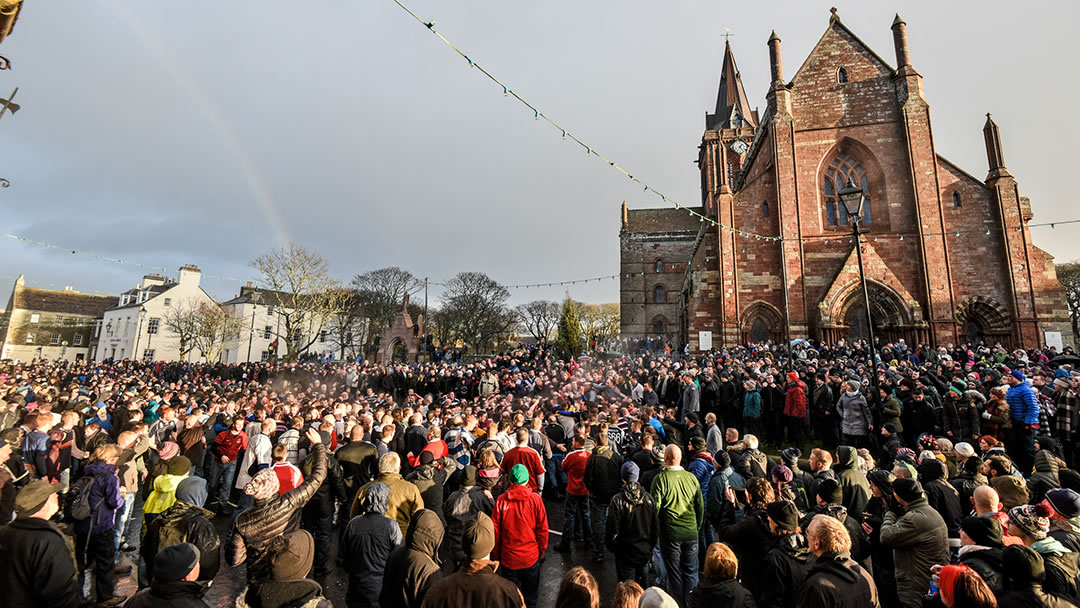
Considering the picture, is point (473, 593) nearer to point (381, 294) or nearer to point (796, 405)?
point (796, 405)

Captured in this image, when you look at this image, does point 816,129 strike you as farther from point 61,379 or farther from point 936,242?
point 61,379

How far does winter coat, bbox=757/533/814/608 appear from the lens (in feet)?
13.0

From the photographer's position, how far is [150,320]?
50.6 meters

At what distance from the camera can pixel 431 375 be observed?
21297mm

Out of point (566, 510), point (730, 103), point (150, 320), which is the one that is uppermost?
point (730, 103)

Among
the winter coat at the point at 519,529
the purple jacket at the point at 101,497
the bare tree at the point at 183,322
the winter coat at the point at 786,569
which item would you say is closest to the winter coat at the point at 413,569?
the winter coat at the point at 519,529

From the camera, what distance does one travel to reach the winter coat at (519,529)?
484cm

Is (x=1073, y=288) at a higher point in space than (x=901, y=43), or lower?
lower

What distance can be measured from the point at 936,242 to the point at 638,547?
26.0 meters

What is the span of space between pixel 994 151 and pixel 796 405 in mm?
21480

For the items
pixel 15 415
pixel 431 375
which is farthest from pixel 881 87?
pixel 15 415

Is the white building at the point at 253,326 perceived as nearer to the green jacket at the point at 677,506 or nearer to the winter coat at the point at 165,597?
the green jacket at the point at 677,506

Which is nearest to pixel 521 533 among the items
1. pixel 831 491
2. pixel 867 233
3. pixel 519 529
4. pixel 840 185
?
pixel 519 529

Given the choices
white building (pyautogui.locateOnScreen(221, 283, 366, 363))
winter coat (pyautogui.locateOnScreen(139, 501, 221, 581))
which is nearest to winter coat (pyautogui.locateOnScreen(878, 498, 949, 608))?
winter coat (pyautogui.locateOnScreen(139, 501, 221, 581))
